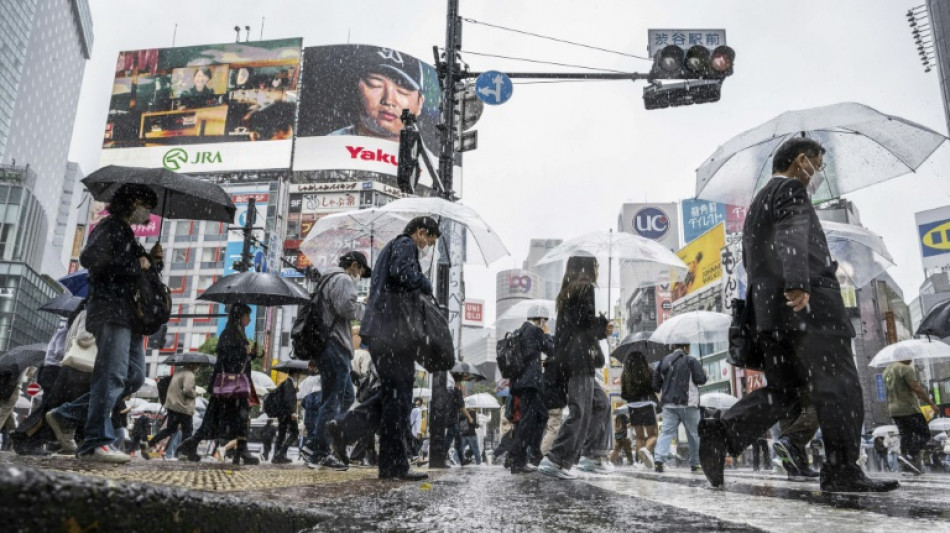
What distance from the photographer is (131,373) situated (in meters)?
4.64

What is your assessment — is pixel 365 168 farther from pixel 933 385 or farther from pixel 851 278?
Result: pixel 851 278

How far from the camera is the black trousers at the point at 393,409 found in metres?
4.17

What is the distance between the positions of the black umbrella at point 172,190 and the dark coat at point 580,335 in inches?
117

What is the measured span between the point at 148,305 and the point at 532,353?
12.2 ft

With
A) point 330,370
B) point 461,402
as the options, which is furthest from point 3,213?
point 330,370

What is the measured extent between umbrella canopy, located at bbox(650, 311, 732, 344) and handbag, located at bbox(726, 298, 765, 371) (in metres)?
7.51

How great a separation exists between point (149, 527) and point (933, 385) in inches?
2060

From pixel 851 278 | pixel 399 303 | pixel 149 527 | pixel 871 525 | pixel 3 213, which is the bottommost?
pixel 871 525

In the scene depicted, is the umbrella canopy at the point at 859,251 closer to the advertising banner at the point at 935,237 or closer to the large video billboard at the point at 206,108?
the advertising banner at the point at 935,237

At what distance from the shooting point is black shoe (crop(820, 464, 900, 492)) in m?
3.22

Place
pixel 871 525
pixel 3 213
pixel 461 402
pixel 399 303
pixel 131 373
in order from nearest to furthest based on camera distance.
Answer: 1. pixel 871 525
2. pixel 399 303
3. pixel 131 373
4. pixel 461 402
5. pixel 3 213

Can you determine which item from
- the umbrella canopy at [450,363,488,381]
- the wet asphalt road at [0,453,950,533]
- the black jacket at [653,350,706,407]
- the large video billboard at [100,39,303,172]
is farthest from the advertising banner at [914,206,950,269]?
the large video billboard at [100,39,303,172]

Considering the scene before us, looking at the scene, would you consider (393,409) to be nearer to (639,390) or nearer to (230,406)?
(230,406)

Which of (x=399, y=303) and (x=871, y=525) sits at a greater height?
(x=399, y=303)
